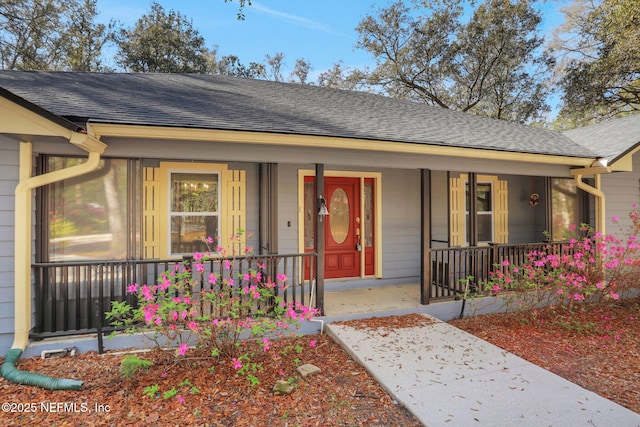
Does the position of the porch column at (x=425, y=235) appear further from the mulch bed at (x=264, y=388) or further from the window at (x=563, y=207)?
the window at (x=563, y=207)

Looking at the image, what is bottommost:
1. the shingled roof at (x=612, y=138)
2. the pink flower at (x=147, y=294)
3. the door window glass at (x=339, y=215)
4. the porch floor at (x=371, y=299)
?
the porch floor at (x=371, y=299)

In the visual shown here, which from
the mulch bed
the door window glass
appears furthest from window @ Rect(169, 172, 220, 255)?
the door window glass

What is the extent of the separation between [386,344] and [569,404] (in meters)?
1.71

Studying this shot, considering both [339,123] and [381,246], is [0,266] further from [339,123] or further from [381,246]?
[381,246]

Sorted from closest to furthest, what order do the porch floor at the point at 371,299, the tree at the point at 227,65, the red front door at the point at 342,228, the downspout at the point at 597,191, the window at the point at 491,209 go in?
the porch floor at the point at 371,299, the downspout at the point at 597,191, the red front door at the point at 342,228, the window at the point at 491,209, the tree at the point at 227,65

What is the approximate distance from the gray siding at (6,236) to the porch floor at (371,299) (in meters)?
3.57

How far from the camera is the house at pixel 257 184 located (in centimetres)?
369

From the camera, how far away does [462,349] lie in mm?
3820

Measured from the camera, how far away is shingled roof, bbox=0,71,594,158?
13.3 ft

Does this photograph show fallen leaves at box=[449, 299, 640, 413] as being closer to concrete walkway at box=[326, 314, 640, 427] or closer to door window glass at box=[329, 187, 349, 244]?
concrete walkway at box=[326, 314, 640, 427]

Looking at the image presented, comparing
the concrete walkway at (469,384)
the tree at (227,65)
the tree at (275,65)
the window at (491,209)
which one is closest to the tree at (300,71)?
the tree at (275,65)

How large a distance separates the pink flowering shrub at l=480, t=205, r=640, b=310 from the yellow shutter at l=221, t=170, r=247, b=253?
3970 mm

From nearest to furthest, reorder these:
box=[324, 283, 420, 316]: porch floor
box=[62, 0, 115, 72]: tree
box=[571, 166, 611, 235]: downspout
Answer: box=[324, 283, 420, 316]: porch floor
box=[571, 166, 611, 235]: downspout
box=[62, 0, 115, 72]: tree

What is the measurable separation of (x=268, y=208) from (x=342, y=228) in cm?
169
